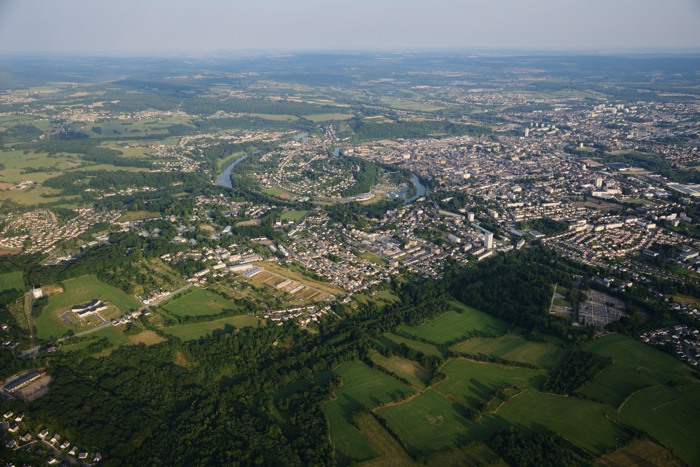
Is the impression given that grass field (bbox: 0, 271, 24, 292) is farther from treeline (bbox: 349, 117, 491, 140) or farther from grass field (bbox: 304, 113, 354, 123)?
grass field (bbox: 304, 113, 354, 123)

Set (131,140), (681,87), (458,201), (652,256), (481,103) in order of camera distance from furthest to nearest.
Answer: (681,87) < (481,103) < (131,140) < (458,201) < (652,256)

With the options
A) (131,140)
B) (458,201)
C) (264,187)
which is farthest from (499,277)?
(131,140)

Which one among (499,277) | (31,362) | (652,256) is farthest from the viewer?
(652,256)

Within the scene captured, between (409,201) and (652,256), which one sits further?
(409,201)

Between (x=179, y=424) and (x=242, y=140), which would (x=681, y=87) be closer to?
(x=242, y=140)

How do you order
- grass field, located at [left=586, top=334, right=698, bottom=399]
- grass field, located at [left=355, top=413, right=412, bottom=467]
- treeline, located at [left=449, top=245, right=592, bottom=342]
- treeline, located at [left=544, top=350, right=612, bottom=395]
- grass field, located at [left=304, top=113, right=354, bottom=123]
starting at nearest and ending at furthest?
grass field, located at [left=355, top=413, right=412, bottom=467] → treeline, located at [left=544, top=350, right=612, bottom=395] → grass field, located at [left=586, top=334, right=698, bottom=399] → treeline, located at [left=449, top=245, right=592, bottom=342] → grass field, located at [left=304, top=113, right=354, bottom=123]

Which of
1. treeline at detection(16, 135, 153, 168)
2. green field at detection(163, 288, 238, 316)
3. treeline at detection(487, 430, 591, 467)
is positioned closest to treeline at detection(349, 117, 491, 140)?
treeline at detection(16, 135, 153, 168)

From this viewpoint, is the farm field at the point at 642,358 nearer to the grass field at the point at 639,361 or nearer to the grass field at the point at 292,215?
the grass field at the point at 639,361

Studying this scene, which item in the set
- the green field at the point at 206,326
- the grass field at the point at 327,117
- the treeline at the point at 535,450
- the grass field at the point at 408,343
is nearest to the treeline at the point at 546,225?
the grass field at the point at 408,343

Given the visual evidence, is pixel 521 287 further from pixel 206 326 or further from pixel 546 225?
pixel 206 326
